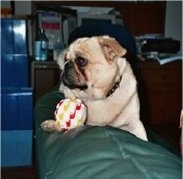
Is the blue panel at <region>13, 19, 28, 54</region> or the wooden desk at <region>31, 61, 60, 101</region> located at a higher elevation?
the blue panel at <region>13, 19, 28, 54</region>

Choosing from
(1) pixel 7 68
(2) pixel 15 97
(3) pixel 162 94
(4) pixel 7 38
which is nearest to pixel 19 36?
(4) pixel 7 38

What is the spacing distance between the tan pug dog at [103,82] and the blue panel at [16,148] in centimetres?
112

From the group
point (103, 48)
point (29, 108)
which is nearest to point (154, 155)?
point (103, 48)

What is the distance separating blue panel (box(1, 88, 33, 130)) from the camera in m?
2.51

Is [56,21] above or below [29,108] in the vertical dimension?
above

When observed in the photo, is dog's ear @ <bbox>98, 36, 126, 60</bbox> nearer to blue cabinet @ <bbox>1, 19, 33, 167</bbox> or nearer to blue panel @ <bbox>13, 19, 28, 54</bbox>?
blue cabinet @ <bbox>1, 19, 33, 167</bbox>

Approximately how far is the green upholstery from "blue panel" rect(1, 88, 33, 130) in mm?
1758

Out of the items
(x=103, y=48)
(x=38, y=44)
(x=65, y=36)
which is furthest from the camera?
(x=65, y=36)

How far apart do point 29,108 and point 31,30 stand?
3.49 feet

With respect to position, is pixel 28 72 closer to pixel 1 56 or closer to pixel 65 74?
pixel 1 56

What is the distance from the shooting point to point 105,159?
61cm

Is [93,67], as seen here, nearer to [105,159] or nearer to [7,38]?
[105,159]

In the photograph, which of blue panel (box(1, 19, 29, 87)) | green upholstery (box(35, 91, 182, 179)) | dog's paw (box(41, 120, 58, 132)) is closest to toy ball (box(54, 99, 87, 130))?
dog's paw (box(41, 120, 58, 132))

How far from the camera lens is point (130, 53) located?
6.34 feet
